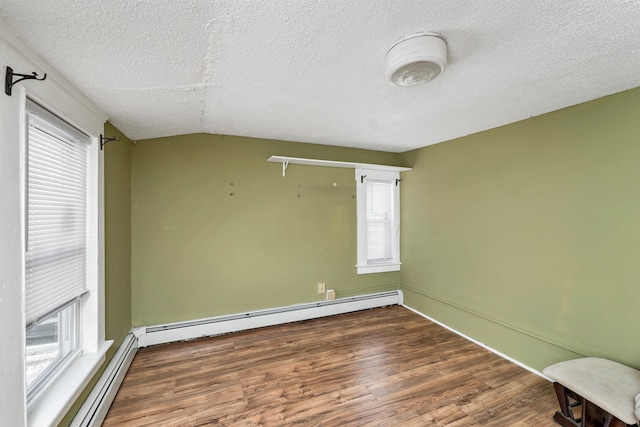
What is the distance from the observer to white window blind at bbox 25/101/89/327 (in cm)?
126

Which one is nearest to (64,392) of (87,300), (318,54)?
(87,300)

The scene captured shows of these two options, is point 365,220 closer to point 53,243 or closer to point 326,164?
point 326,164

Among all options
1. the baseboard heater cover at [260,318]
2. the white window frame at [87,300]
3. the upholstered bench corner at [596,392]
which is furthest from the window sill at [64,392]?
the upholstered bench corner at [596,392]

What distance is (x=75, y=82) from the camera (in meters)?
1.42

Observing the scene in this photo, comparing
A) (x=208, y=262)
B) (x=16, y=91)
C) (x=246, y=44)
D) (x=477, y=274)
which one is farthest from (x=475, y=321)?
(x=16, y=91)

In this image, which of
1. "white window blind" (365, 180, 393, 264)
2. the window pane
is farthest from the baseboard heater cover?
the window pane

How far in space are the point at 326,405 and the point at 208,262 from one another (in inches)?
70.3

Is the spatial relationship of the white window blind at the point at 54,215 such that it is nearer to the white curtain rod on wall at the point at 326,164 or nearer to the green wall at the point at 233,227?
the green wall at the point at 233,227

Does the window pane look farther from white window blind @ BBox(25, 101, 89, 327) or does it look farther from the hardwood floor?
the hardwood floor

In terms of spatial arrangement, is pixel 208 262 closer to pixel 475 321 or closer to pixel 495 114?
pixel 475 321

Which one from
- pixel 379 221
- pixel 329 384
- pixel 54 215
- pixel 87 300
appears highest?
pixel 54 215

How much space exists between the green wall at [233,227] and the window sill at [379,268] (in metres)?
0.10

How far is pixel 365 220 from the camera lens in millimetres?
3529

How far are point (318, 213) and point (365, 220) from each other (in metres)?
0.68
